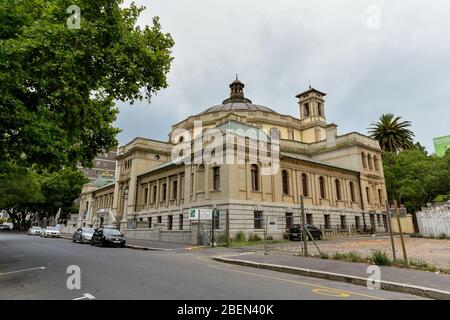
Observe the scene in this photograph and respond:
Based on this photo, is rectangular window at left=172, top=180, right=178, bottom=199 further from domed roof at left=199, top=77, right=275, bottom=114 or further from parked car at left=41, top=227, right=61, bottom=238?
parked car at left=41, top=227, right=61, bottom=238

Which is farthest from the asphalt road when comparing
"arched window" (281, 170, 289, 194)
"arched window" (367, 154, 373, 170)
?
"arched window" (367, 154, 373, 170)

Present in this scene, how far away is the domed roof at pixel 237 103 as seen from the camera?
48.3 metres

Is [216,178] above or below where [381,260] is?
above

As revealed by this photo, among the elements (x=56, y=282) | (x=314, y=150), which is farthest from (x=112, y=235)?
(x=314, y=150)

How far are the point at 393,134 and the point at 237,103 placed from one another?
31.0 m

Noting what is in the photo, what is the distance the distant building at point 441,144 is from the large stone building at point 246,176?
1329cm

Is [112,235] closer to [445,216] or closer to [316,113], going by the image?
[445,216]

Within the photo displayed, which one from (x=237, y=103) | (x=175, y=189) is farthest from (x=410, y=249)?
(x=237, y=103)

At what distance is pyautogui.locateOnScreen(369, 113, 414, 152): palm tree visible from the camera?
57.8 meters

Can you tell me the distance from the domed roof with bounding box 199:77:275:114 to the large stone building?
202mm

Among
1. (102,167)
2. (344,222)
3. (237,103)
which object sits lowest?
(344,222)

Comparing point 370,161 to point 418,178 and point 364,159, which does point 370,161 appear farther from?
point 418,178

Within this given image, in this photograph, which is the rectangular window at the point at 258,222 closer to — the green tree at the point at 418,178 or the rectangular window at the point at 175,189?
the rectangular window at the point at 175,189

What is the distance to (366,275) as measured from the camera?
9.44 m
